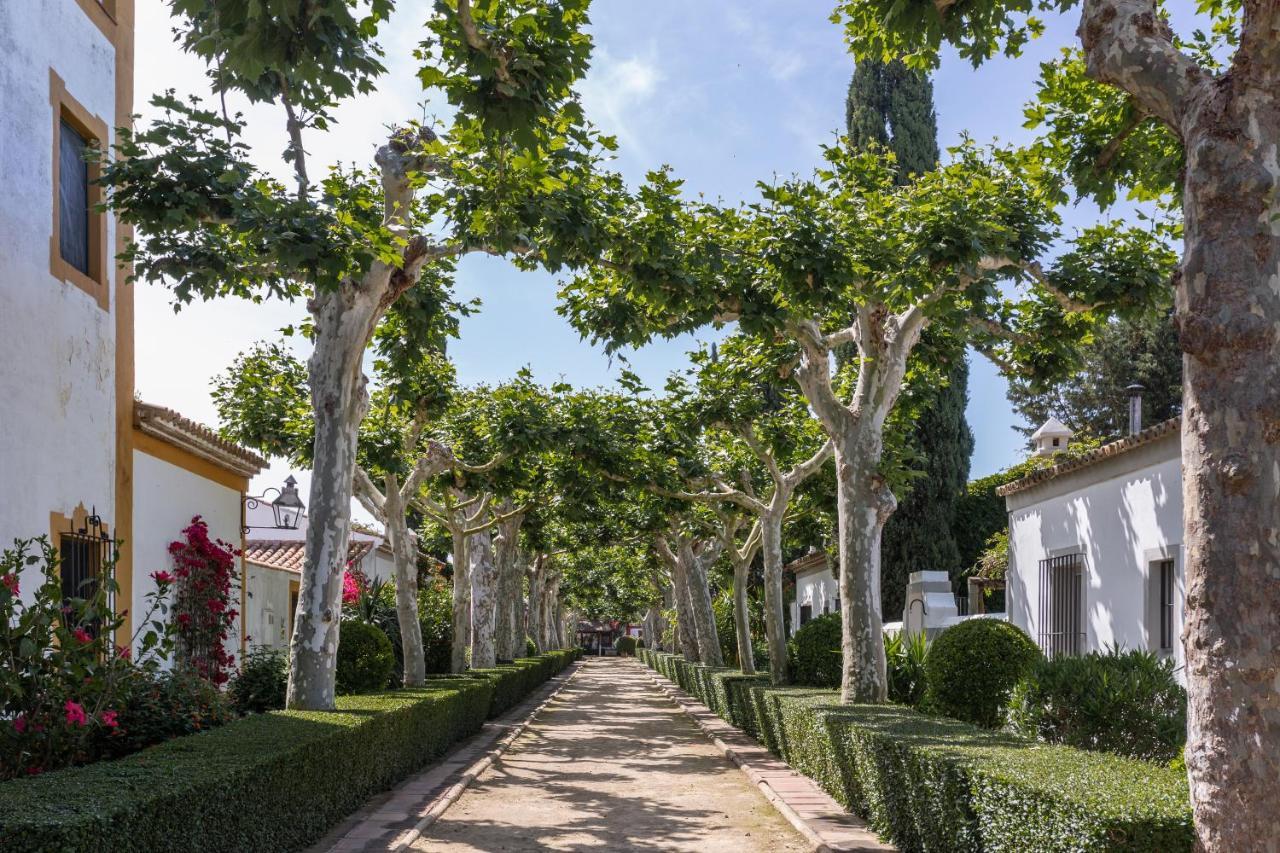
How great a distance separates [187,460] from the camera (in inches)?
575

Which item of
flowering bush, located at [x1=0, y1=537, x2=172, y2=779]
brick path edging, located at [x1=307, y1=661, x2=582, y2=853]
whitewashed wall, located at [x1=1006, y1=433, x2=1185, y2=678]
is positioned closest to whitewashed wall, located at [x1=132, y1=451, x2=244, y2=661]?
brick path edging, located at [x1=307, y1=661, x2=582, y2=853]

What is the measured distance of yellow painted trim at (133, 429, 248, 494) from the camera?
13016 millimetres

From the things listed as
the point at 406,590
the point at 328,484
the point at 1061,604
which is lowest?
the point at 1061,604

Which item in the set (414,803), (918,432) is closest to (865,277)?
(414,803)

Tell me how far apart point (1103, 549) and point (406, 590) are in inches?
396

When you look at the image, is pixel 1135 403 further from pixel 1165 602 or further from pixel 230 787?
pixel 230 787

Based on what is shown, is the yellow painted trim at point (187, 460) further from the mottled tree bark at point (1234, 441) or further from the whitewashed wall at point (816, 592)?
the whitewashed wall at point (816, 592)

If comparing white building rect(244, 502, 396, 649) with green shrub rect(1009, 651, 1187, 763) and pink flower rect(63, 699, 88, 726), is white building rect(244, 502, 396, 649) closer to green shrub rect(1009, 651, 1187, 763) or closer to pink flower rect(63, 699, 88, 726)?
pink flower rect(63, 699, 88, 726)

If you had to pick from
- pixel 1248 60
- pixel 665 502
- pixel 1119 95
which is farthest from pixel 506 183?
pixel 665 502

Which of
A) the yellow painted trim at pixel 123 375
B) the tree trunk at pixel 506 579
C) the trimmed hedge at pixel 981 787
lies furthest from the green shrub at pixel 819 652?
the tree trunk at pixel 506 579

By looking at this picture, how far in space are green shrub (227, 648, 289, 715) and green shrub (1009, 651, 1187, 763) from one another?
7729 millimetres

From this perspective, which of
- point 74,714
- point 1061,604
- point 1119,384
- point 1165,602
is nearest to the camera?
point 74,714

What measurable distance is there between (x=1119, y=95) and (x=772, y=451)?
10543 mm

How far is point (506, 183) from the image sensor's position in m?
10.2
